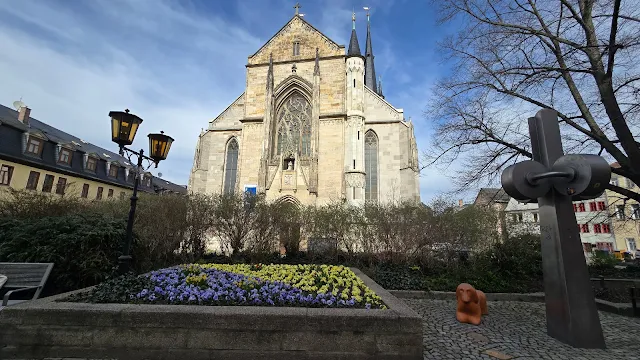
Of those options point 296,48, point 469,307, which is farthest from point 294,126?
point 469,307

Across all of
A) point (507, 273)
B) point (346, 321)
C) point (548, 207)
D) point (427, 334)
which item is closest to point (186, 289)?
point (346, 321)

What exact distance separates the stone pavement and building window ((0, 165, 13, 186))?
89.2 feet

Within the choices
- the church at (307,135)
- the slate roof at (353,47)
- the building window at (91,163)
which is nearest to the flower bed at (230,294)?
the church at (307,135)

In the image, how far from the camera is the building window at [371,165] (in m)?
21.2

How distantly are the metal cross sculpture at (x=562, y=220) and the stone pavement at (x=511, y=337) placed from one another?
31 cm

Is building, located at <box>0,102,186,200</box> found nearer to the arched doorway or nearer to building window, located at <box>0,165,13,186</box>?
building window, located at <box>0,165,13,186</box>

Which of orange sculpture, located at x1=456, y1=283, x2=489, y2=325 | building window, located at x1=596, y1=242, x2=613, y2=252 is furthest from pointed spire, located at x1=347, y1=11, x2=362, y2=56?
building window, located at x1=596, y1=242, x2=613, y2=252

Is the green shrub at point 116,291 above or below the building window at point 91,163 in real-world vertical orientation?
below

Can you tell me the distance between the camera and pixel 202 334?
3.32m

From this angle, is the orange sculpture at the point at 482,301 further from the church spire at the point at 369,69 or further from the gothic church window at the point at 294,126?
the church spire at the point at 369,69

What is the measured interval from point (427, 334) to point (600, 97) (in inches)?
269

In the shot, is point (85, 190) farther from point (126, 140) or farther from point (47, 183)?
point (126, 140)

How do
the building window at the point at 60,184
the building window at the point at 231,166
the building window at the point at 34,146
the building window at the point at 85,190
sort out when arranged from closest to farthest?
the building window at the point at 34,146, the building window at the point at 60,184, the building window at the point at 231,166, the building window at the point at 85,190

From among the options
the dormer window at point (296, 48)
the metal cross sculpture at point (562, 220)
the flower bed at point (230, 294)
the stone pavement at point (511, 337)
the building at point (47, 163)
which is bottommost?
Answer: the stone pavement at point (511, 337)
